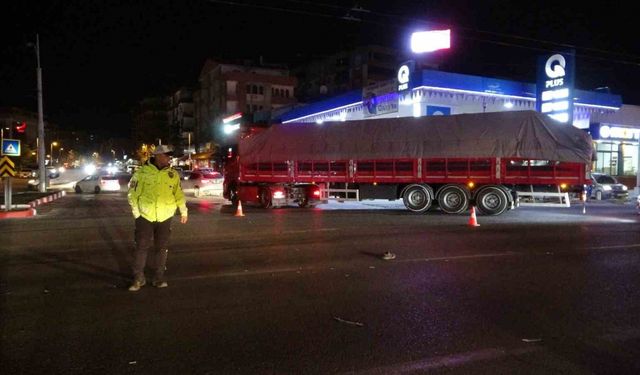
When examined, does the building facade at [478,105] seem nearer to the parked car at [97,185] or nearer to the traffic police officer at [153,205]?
the parked car at [97,185]

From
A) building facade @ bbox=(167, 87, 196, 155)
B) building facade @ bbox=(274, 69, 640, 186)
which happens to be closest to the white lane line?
building facade @ bbox=(274, 69, 640, 186)

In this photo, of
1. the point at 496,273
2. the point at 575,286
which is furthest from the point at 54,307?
the point at 575,286

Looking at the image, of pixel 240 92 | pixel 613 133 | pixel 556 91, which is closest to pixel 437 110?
pixel 556 91

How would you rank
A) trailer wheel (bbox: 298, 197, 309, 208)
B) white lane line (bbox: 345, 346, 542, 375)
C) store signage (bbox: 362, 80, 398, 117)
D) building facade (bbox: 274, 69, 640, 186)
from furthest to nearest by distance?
store signage (bbox: 362, 80, 398, 117)
building facade (bbox: 274, 69, 640, 186)
trailer wheel (bbox: 298, 197, 309, 208)
white lane line (bbox: 345, 346, 542, 375)

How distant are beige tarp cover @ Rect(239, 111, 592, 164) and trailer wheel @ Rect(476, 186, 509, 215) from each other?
1182mm

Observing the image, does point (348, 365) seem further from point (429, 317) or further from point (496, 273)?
point (496, 273)

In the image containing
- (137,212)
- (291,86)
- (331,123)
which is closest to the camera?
(137,212)

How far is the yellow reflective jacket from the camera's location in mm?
6934

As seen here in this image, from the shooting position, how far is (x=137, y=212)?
273 inches

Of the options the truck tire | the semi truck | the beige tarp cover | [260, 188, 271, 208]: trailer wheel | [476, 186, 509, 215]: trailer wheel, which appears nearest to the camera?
the beige tarp cover

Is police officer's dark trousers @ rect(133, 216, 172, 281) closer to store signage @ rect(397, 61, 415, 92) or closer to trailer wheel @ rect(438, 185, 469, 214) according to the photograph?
trailer wheel @ rect(438, 185, 469, 214)

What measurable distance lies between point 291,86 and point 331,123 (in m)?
50.1

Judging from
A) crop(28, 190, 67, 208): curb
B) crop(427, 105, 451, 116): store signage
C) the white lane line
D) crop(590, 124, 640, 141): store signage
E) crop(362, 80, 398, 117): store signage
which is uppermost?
crop(362, 80, 398, 117): store signage

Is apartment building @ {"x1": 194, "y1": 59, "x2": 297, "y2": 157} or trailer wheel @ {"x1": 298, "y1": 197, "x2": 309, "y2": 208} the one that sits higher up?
apartment building @ {"x1": 194, "y1": 59, "x2": 297, "y2": 157}
